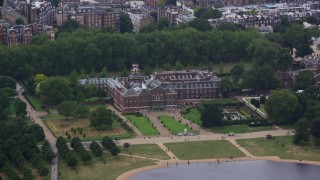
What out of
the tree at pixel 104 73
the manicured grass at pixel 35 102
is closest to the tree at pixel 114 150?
the manicured grass at pixel 35 102

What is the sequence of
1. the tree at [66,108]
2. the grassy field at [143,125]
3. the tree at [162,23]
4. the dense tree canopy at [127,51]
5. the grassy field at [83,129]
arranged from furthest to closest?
1. the tree at [162,23]
2. the dense tree canopy at [127,51]
3. the tree at [66,108]
4. the grassy field at [143,125]
5. the grassy field at [83,129]

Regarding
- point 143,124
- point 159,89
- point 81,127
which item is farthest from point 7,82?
point 143,124

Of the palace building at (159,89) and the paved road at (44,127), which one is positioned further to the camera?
the palace building at (159,89)

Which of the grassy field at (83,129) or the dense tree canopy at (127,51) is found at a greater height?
the dense tree canopy at (127,51)

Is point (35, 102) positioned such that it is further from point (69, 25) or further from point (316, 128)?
point (316, 128)

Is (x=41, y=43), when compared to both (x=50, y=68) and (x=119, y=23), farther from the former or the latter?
(x=119, y=23)

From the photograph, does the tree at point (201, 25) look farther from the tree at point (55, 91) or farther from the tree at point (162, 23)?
the tree at point (55, 91)
